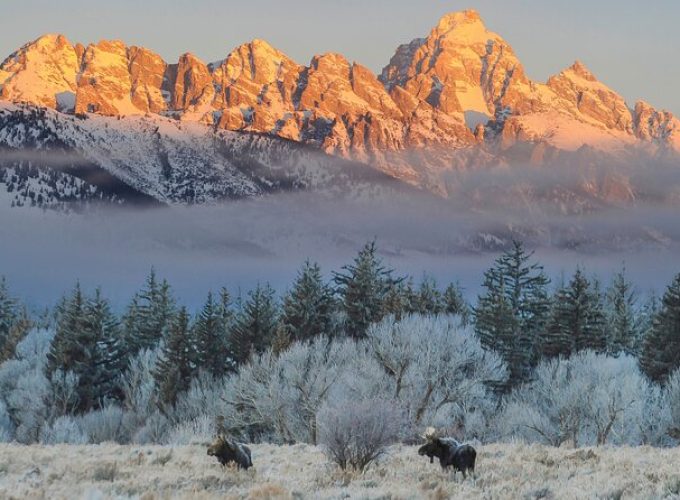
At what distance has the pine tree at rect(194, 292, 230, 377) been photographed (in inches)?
2475

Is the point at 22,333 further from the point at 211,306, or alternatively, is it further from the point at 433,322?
the point at 433,322

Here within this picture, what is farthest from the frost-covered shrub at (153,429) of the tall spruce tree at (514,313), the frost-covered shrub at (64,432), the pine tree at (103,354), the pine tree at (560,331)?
the pine tree at (560,331)

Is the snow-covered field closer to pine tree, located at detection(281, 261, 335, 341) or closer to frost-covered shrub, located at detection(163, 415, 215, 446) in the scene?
frost-covered shrub, located at detection(163, 415, 215, 446)

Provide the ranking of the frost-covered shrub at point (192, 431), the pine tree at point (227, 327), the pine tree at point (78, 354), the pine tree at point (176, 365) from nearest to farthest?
1. the frost-covered shrub at point (192, 431)
2. the pine tree at point (176, 365)
3. the pine tree at point (227, 327)
4. the pine tree at point (78, 354)

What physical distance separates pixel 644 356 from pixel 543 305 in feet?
32.9

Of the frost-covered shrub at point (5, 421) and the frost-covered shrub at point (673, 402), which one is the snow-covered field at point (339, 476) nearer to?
the frost-covered shrub at point (673, 402)

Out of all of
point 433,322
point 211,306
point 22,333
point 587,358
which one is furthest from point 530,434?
point 22,333

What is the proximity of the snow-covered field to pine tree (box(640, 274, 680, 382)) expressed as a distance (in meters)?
31.5

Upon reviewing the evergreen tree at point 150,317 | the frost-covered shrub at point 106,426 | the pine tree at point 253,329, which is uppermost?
the pine tree at point 253,329

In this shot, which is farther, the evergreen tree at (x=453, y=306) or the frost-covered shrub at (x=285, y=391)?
the evergreen tree at (x=453, y=306)

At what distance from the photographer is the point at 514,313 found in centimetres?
6097

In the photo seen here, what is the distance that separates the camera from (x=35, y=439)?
62.7 meters

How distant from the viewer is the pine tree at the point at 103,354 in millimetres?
68062

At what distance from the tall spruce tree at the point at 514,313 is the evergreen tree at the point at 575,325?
8.66 ft
